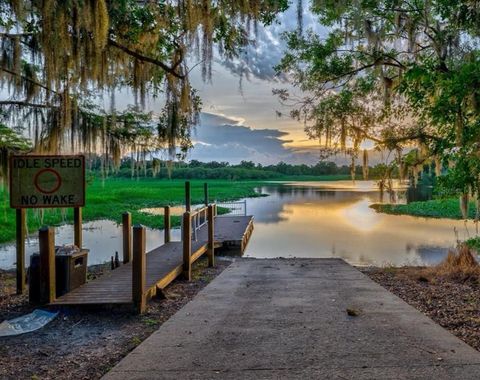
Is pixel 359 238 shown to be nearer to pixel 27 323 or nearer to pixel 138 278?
pixel 138 278

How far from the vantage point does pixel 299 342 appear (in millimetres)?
4664

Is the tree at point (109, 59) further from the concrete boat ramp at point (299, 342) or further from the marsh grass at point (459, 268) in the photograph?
the marsh grass at point (459, 268)

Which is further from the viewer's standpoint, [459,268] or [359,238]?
[359,238]

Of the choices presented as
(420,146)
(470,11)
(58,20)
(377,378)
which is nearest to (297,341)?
(377,378)

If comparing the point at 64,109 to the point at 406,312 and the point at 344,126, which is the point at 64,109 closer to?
the point at 406,312

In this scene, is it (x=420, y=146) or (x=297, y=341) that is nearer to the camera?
(x=297, y=341)

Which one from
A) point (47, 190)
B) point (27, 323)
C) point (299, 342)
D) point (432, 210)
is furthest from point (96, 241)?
point (432, 210)

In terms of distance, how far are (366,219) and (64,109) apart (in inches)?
1062

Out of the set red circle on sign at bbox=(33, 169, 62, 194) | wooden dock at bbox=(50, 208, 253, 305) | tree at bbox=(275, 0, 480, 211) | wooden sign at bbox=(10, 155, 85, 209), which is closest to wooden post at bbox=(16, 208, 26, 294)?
wooden sign at bbox=(10, 155, 85, 209)

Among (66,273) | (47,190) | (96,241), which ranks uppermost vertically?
(47,190)

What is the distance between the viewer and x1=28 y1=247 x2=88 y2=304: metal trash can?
6.55 metres

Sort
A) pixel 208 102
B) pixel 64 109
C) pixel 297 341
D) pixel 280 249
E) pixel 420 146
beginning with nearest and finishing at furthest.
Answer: pixel 297 341, pixel 64 109, pixel 208 102, pixel 420 146, pixel 280 249

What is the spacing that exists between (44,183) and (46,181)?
5cm

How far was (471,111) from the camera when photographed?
670cm
